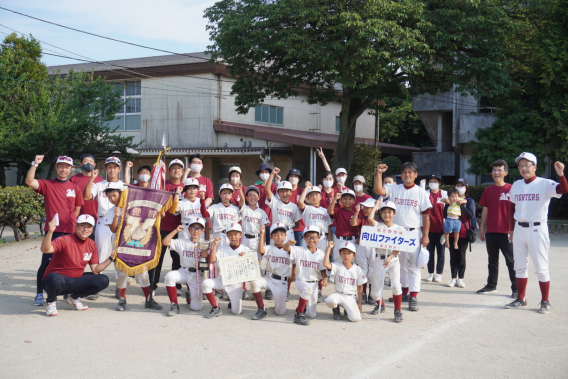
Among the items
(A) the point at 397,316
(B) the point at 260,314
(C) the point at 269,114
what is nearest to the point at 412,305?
(A) the point at 397,316

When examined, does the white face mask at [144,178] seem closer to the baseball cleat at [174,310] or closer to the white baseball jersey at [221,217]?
the white baseball jersey at [221,217]

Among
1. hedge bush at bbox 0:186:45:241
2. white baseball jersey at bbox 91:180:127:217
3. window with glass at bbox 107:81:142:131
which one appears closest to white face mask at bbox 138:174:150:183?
white baseball jersey at bbox 91:180:127:217

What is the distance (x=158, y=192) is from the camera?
7539 mm

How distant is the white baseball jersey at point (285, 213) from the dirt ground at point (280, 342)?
1368mm

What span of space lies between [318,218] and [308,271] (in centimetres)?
131

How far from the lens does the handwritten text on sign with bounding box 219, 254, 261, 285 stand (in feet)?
23.0

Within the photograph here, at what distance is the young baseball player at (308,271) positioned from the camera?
22.5 feet

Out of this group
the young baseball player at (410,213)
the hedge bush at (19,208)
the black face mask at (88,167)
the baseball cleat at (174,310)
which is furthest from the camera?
the hedge bush at (19,208)

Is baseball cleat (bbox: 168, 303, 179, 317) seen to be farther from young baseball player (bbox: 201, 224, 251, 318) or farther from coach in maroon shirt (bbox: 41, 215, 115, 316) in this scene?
coach in maroon shirt (bbox: 41, 215, 115, 316)

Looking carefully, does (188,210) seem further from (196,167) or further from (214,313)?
(214,313)

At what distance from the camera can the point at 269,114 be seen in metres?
30.0

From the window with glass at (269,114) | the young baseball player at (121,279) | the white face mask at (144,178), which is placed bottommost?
the young baseball player at (121,279)

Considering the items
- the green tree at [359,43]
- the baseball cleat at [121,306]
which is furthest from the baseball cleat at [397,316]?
the green tree at [359,43]

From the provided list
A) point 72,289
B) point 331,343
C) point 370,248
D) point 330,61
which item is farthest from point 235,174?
point 330,61
